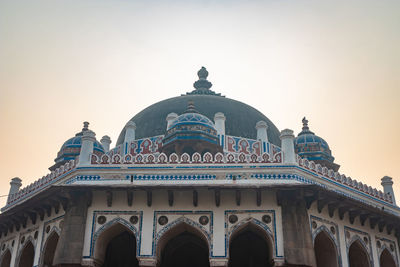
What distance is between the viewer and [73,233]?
40.1 ft

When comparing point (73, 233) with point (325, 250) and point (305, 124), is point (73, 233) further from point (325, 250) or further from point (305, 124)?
point (305, 124)

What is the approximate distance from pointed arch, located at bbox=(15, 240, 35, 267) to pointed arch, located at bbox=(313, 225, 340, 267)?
8.05 metres

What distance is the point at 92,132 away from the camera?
546 inches

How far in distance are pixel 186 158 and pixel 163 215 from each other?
5.69 ft

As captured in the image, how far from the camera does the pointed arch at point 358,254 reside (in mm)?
13680

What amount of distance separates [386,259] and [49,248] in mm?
9850

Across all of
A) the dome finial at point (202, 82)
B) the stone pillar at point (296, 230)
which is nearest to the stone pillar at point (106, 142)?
the dome finial at point (202, 82)

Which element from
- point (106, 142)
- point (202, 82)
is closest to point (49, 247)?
point (106, 142)

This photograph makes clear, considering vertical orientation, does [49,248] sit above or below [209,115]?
below

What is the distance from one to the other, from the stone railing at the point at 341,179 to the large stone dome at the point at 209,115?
542 cm

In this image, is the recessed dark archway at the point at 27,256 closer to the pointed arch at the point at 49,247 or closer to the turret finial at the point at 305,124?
the pointed arch at the point at 49,247

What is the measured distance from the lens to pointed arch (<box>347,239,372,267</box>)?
13.7 meters

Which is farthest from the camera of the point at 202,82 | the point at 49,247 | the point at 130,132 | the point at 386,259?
the point at 202,82

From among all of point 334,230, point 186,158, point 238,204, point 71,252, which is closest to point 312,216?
point 334,230
